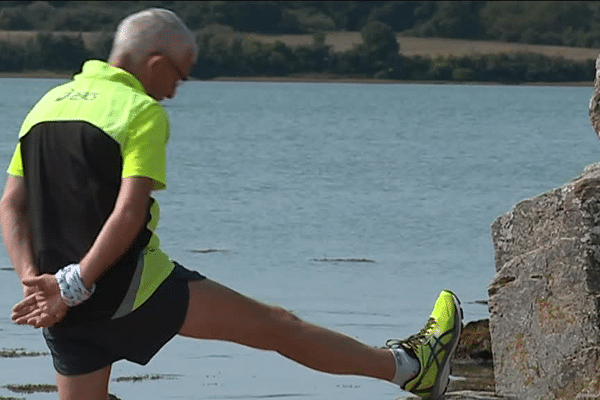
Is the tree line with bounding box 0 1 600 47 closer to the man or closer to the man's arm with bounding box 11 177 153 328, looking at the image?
the man

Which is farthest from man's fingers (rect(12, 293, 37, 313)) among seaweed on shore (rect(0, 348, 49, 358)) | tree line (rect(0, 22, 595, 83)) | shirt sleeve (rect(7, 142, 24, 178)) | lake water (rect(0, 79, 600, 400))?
tree line (rect(0, 22, 595, 83))

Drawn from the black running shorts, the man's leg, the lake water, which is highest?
the black running shorts

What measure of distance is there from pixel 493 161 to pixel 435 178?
8.92 m

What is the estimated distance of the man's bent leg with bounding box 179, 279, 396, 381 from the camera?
18.8 feet

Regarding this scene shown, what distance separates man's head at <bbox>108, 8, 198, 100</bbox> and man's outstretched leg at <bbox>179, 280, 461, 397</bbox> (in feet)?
2.11

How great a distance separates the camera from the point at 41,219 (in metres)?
5.55

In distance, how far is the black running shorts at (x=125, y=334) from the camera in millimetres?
5602

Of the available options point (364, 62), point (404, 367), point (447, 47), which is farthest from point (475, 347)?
point (364, 62)

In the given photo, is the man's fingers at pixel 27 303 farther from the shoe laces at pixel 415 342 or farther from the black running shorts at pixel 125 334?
the shoe laces at pixel 415 342

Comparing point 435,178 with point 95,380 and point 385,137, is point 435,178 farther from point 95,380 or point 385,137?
point 95,380

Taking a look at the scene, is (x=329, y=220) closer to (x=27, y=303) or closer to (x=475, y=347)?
(x=475, y=347)

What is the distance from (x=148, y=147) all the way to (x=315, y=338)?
1006 mm

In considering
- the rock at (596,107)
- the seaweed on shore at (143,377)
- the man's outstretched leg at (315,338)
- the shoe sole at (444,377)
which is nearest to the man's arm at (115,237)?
the man's outstretched leg at (315,338)

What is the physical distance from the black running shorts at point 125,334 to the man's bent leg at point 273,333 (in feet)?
0.16
